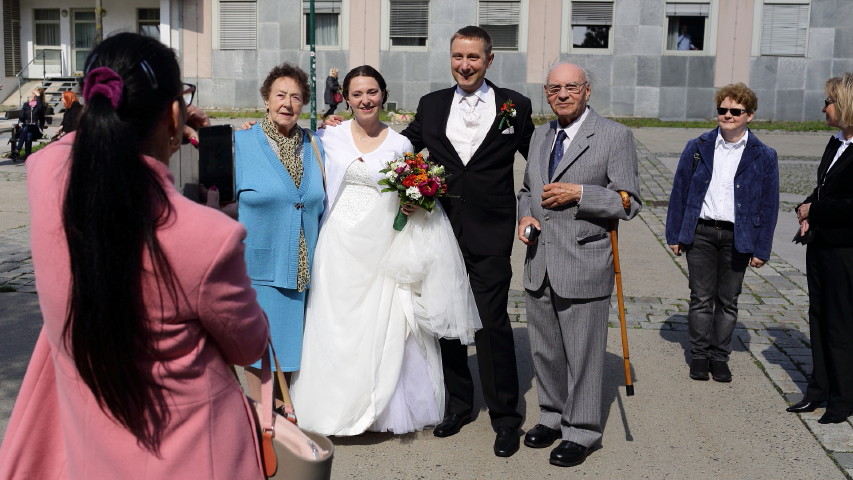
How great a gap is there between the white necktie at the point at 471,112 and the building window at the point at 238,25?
86.6 feet

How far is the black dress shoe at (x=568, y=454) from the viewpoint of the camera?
5164 millimetres

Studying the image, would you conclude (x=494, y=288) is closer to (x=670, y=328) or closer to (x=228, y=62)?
(x=670, y=328)

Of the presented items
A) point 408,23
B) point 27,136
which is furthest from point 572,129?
point 408,23

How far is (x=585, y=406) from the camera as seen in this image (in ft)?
17.3

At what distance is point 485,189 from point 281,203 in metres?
1.21

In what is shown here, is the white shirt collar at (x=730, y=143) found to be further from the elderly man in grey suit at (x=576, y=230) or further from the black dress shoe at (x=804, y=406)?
the black dress shoe at (x=804, y=406)

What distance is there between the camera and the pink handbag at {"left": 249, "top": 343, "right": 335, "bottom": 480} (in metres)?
2.39

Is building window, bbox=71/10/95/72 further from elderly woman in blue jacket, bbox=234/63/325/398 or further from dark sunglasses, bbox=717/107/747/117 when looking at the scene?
dark sunglasses, bbox=717/107/747/117

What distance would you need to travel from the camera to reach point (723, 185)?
6.58 m

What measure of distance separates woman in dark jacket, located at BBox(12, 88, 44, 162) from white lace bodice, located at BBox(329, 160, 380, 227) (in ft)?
49.5

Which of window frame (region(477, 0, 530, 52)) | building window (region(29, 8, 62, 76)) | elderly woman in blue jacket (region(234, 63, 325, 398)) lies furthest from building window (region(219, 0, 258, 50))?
elderly woman in blue jacket (region(234, 63, 325, 398))

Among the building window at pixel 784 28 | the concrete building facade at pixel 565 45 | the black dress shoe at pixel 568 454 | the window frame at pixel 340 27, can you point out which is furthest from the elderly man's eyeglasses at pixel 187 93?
the building window at pixel 784 28

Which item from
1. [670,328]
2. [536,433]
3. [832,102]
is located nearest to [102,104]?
[536,433]

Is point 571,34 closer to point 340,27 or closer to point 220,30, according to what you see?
point 340,27
